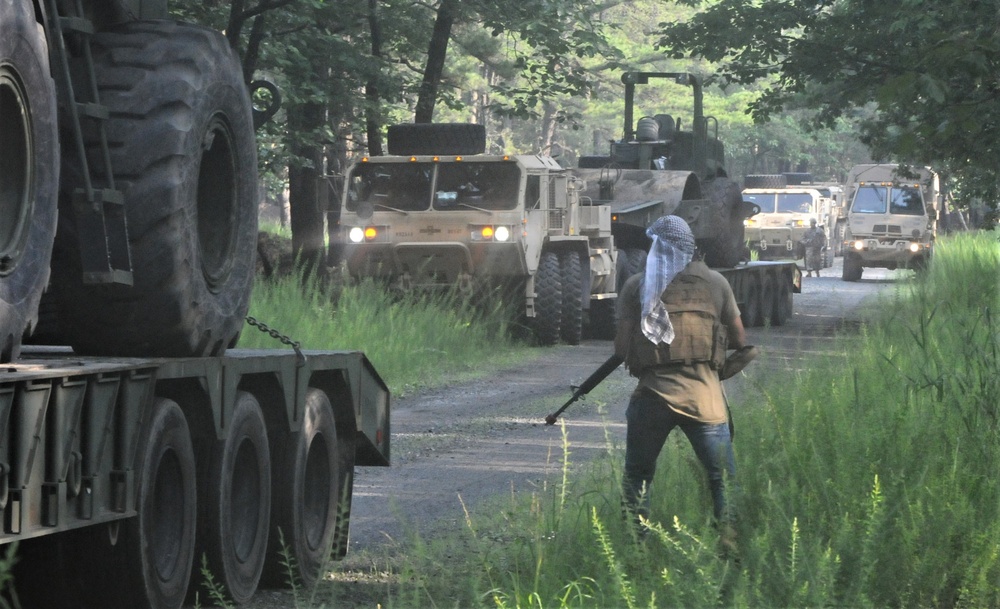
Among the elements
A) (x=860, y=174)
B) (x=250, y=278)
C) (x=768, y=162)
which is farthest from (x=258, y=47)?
(x=768, y=162)

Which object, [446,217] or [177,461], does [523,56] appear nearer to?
[446,217]

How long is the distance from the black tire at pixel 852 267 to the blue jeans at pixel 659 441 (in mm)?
34978

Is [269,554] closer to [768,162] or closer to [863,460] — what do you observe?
[863,460]

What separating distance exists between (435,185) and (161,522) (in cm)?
1416

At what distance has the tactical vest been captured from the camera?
7.20 m

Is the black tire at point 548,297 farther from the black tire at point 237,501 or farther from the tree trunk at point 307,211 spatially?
the black tire at point 237,501

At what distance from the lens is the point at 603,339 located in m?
23.5

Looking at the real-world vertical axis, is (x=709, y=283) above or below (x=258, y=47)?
below

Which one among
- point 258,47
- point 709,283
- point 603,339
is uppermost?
point 258,47

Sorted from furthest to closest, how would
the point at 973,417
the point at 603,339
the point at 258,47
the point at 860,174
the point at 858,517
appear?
the point at 860,174, the point at 603,339, the point at 258,47, the point at 973,417, the point at 858,517

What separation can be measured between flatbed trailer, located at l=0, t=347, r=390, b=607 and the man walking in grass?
4.68 feet

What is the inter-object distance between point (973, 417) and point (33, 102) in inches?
187

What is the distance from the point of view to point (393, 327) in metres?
18.1

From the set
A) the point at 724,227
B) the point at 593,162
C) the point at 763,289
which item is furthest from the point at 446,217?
the point at 763,289
